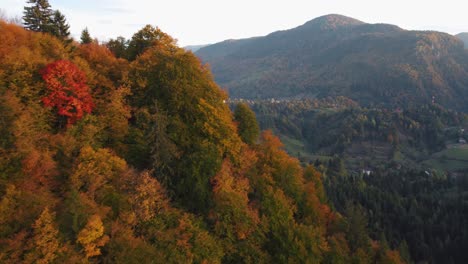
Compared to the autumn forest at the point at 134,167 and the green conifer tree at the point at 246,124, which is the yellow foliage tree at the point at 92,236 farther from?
the green conifer tree at the point at 246,124

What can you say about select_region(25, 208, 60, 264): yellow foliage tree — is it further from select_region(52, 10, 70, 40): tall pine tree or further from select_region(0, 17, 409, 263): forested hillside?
select_region(52, 10, 70, 40): tall pine tree

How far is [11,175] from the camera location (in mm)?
35469

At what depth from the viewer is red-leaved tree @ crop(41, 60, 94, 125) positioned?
42625 mm

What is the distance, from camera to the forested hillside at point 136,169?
1329 inches

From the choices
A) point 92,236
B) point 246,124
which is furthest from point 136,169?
point 246,124

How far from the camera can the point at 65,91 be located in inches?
1734

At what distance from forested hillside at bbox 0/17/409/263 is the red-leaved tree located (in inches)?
6.4

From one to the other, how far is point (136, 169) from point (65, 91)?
14.2 m

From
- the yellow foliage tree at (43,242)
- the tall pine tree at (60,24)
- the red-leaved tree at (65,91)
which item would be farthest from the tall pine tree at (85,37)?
the yellow foliage tree at (43,242)

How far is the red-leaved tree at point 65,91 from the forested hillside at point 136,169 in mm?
162

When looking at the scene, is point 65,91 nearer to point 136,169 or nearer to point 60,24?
point 136,169

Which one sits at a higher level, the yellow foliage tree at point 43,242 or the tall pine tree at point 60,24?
the tall pine tree at point 60,24

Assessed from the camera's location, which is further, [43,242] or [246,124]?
[246,124]

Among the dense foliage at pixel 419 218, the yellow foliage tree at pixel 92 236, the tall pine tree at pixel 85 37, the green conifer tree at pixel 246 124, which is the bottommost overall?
the dense foliage at pixel 419 218
